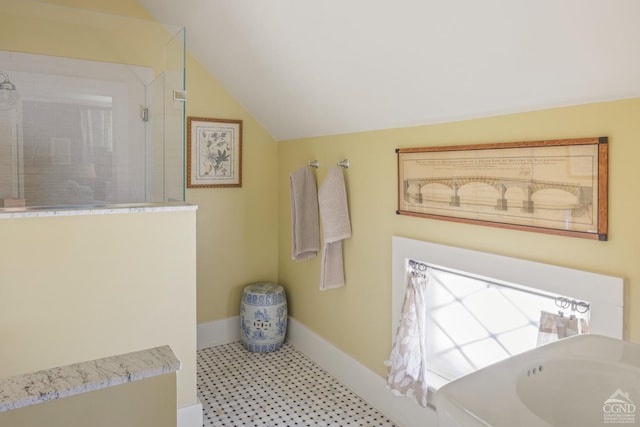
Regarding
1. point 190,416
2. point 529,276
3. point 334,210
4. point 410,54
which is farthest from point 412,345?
point 410,54

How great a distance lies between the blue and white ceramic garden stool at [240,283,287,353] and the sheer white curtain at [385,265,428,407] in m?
1.27

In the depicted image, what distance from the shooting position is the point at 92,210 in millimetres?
2170

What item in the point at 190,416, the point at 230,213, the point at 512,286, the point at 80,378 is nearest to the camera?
the point at 80,378

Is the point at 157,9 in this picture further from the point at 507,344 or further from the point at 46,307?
the point at 507,344

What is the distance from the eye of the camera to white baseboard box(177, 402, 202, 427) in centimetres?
242

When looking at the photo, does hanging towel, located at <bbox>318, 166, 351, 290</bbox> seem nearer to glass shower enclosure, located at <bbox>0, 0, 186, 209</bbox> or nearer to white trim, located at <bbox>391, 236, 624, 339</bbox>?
white trim, located at <bbox>391, 236, 624, 339</bbox>

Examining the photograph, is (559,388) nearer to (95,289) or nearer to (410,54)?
(410,54)

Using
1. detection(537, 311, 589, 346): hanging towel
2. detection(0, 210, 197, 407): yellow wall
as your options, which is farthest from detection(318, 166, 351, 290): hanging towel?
detection(537, 311, 589, 346): hanging towel

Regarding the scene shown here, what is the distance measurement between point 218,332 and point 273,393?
3.11 ft

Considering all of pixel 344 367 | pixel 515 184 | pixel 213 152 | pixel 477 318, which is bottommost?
pixel 344 367

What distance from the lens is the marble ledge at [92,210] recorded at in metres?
2.02

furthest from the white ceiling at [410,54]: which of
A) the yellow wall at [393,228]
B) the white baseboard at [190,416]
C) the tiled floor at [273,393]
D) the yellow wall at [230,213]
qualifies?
the white baseboard at [190,416]

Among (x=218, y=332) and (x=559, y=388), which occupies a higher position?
(x=559, y=388)

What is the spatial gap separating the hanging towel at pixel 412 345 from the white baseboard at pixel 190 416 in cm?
100
